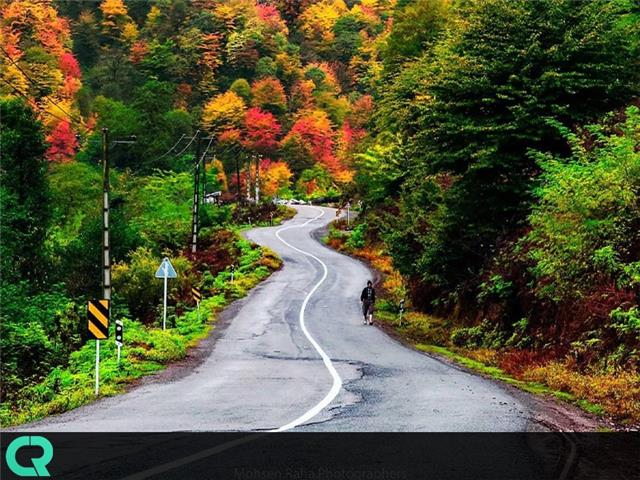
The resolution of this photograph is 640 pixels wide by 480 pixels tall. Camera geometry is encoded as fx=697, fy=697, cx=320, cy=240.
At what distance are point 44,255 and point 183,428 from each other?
31.0 m

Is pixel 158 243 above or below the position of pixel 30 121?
below

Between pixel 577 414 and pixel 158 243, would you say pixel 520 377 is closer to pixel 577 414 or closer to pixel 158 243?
pixel 577 414

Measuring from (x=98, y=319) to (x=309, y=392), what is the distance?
508cm

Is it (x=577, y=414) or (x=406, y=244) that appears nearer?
(x=577, y=414)

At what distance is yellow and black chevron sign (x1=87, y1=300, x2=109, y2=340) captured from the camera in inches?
571

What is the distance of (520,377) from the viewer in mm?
15555

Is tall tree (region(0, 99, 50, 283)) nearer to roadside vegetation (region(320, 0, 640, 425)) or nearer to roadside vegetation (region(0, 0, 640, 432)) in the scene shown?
roadside vegetation (region(0, 0, 640, 432))

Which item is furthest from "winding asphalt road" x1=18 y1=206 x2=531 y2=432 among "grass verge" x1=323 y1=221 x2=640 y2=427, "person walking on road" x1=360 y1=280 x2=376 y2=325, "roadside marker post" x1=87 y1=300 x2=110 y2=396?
"roadside marker post" x1=87 y1=300 x2=110 y2=396

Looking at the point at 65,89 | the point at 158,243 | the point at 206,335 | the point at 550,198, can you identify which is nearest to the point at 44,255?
the point at 158,243

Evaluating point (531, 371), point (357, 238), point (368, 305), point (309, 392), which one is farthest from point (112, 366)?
point (357, 238)
